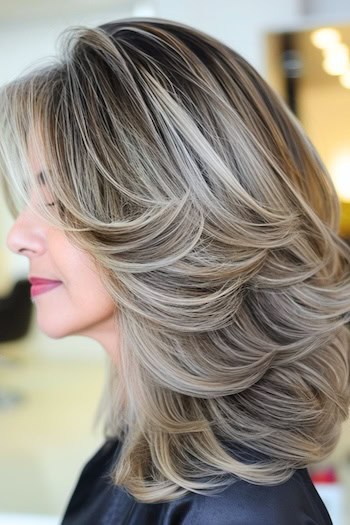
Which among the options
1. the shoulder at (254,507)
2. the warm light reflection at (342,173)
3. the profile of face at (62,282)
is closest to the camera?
the shoulder at (254,507)

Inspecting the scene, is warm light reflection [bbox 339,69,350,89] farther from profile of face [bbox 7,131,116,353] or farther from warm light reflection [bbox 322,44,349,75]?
profile of face [bbox 7,131,116,353]

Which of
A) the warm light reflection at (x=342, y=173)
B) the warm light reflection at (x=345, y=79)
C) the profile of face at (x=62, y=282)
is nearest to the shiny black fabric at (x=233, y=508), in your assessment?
the profile of face at (x=62, y=282)

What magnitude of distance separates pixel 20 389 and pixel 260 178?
1.77 metres

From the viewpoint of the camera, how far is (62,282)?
3.01 ft

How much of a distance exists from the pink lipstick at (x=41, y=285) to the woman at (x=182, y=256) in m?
0.01

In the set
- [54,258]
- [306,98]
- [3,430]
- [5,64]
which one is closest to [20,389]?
[3,430]

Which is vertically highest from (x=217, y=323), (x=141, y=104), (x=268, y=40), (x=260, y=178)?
(x=268, y=40)

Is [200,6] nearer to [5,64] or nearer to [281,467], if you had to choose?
[5,64]

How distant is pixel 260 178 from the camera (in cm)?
84

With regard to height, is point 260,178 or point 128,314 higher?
point 260,178

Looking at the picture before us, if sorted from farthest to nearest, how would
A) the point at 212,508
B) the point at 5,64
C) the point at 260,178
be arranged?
1. the point at 5,64
2. the point at 260,178
3. the point at 212,508

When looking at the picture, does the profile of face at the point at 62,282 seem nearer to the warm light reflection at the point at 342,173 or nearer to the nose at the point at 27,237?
the nose at the point at 27,237

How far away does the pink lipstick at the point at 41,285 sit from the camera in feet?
3.05

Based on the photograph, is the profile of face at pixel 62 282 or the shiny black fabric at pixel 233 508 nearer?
the shiny black fabric at pixel 233 508
